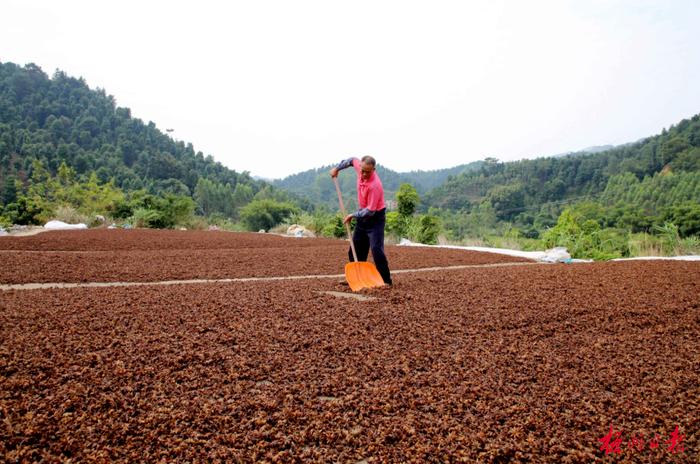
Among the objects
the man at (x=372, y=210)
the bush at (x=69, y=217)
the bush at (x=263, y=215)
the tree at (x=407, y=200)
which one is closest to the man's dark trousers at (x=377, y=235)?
the man at (x=372, y=210)

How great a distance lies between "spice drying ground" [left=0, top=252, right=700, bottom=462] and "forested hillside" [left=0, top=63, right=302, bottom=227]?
28211 millimetres

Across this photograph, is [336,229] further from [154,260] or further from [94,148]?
[94,148]

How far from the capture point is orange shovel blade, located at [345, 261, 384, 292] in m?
4.57

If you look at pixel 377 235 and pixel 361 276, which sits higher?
pixel 377 235

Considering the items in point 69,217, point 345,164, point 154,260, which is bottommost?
point 154,260

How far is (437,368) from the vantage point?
2492mm

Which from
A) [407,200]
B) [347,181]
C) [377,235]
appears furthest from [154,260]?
[347,181]

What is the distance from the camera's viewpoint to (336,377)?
233 cm

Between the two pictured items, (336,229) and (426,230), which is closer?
(426,230)

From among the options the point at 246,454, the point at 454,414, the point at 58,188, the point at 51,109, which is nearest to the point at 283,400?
the point at 246,454

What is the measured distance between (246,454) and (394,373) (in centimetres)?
104

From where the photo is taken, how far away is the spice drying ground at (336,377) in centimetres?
170

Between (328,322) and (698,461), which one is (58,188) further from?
(698,461)

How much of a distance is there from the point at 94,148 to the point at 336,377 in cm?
5335
